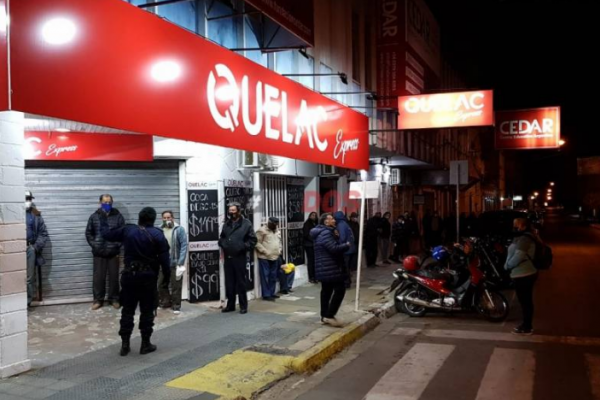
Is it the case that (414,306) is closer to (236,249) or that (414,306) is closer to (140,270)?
(236,249)

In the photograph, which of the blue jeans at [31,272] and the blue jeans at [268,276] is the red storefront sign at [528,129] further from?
the blue jeans at [31,272]

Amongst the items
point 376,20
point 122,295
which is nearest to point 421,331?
point 122,295

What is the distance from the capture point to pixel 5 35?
13.9 ft

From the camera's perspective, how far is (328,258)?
823 centimetres

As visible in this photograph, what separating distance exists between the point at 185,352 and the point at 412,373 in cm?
297

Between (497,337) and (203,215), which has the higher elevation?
(203,215)

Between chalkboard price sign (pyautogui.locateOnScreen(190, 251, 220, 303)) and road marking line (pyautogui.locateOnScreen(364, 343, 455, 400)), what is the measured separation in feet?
13.1

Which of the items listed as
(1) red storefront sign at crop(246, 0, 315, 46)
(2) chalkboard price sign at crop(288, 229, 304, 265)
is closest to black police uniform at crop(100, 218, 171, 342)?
(1) red storefront sign at crop(246, 0, 315, 46)

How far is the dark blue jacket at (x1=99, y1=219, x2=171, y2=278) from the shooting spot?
6672mm

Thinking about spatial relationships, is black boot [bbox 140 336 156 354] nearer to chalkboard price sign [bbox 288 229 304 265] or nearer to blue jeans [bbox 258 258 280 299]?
blue jeans [bbox 258 258 280 299]

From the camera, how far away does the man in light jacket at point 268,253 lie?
1074cm

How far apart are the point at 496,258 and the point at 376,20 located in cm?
834

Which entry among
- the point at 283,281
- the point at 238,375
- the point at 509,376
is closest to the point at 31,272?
the point at 238,375

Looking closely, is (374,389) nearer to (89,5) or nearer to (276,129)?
(276,129)
